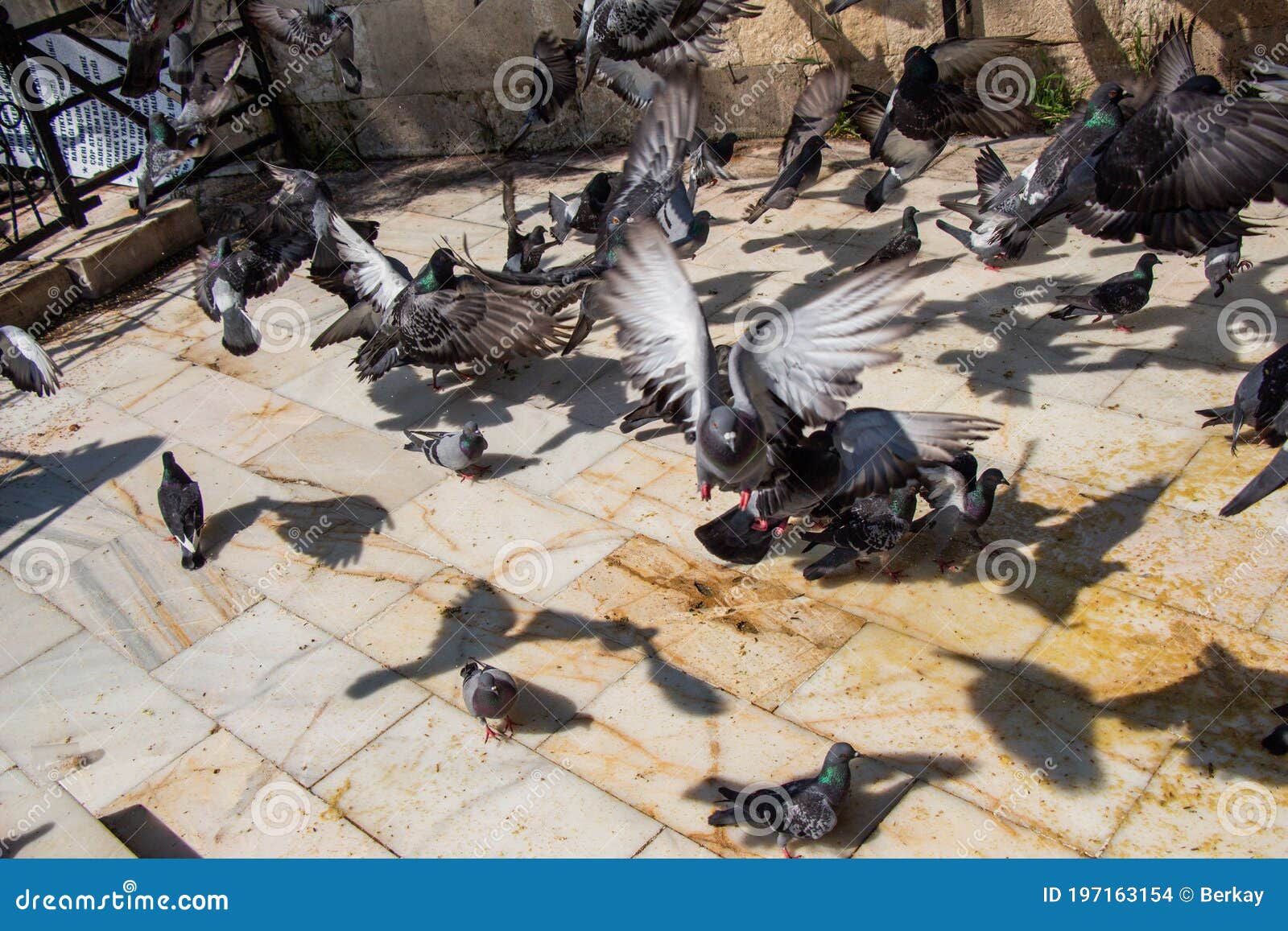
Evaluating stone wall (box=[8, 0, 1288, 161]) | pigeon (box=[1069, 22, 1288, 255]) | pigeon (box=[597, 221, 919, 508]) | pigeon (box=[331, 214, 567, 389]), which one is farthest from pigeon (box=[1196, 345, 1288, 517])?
stone wall (box=[8, 0, 1288, 161])

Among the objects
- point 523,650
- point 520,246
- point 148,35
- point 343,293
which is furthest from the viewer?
point 148,35

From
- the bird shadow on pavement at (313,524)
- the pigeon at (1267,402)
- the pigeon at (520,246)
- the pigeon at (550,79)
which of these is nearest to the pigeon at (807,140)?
the pigeon at (520,246)

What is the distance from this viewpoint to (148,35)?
10.7 m

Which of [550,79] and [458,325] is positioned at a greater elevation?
[550,79]

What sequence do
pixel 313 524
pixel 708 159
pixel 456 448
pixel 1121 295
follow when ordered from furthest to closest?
pixel 708 159 < pixel 1121 295 < pixel 313 524 < pixel 456 448

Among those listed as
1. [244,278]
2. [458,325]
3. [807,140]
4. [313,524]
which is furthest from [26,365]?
[807,140]

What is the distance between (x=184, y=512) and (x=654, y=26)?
5449 mm

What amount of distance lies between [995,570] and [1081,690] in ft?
2.81

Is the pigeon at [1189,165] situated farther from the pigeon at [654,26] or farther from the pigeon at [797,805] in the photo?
the pigeon at [654,26]

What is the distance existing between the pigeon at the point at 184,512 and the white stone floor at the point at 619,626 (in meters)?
0.15

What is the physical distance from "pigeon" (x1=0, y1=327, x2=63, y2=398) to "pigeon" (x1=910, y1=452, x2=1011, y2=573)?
617 cm

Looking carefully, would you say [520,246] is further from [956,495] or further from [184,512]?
[956,495]

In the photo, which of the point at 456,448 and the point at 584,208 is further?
the point at 584,208

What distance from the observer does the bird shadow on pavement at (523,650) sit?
5.08 m
